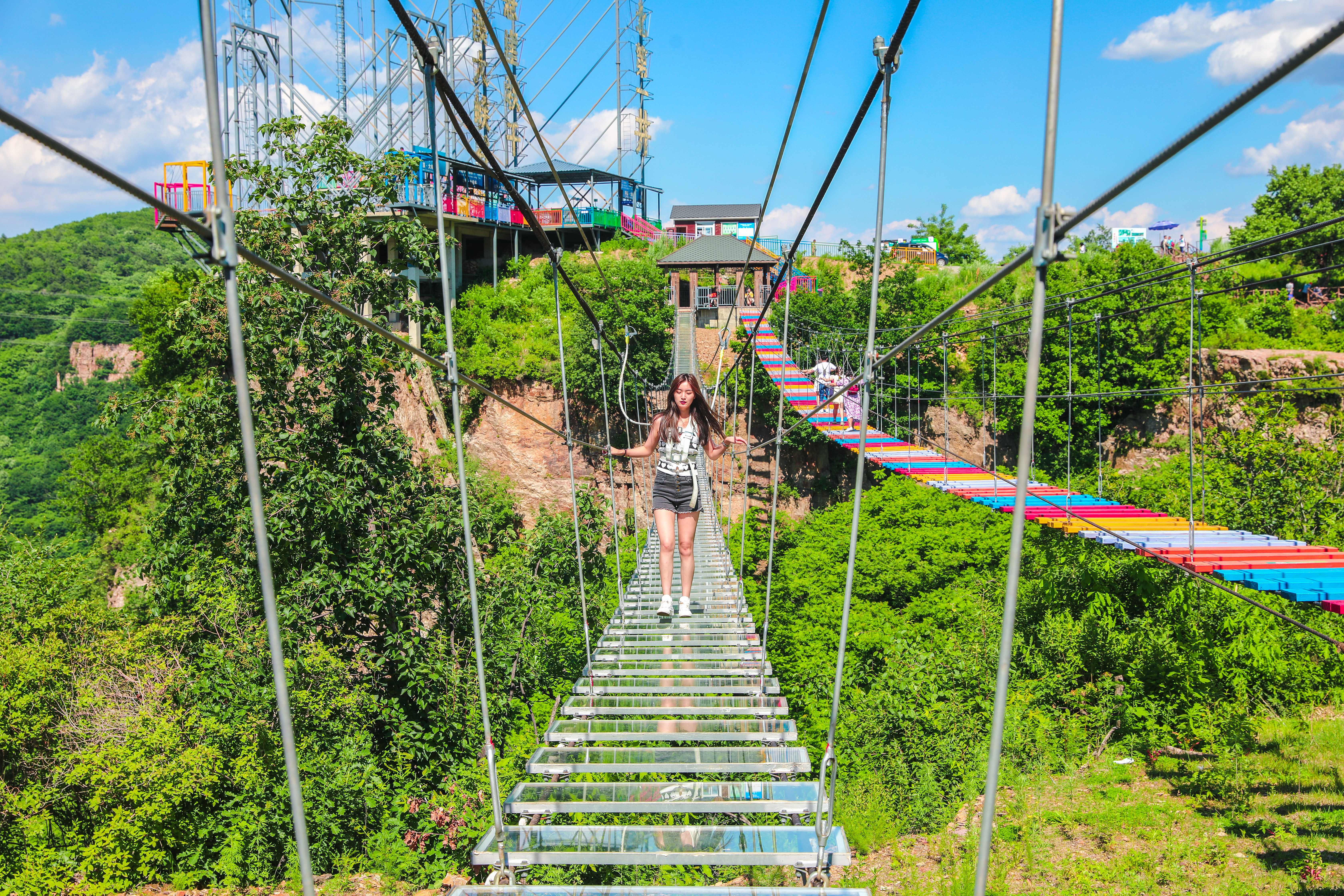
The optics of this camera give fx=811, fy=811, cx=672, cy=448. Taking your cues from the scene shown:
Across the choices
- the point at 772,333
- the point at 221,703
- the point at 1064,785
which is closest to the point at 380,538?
the point at 221,703

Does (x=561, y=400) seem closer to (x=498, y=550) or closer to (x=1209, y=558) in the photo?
(x=498, y=550)

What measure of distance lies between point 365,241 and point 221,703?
176 inches

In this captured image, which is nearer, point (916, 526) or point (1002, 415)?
point (916, 526)

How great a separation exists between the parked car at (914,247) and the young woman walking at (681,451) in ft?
66.0

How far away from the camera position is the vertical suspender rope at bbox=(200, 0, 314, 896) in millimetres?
1167

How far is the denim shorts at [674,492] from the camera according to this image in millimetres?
3980

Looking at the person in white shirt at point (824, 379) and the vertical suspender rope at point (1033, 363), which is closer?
the vertical suspender rope at point (1033, 363)

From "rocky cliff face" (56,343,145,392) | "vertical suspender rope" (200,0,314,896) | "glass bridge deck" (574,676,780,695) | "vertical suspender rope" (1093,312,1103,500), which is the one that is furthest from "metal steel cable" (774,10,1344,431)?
"rocky cliff face" (56,343,145,392)

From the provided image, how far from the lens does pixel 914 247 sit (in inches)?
968

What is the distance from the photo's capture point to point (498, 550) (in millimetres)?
13938

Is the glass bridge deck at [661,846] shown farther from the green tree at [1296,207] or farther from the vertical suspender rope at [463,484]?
the green tree at [1296,207]

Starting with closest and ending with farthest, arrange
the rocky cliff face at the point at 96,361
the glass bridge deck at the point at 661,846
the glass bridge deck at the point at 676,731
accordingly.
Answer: the glass bridge deck at the point at 661,846, the glass bridge deck at the point at 676,731, the rocky cliff face at the point at 96,361

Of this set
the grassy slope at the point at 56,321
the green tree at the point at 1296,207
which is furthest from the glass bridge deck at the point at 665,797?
the grassy slope at the point at 56,321

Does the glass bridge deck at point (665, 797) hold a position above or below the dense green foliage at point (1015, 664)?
above
